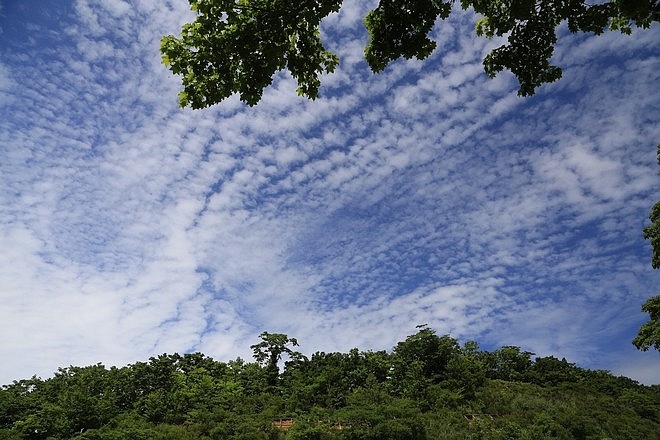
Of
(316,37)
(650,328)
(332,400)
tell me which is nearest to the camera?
(316,37)

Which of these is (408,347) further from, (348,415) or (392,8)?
(392,8)

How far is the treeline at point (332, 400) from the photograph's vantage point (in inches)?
816

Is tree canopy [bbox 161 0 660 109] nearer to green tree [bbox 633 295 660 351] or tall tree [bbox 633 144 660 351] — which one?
tall tree [bbox 633 144 660 351]

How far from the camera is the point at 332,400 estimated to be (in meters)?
25.6

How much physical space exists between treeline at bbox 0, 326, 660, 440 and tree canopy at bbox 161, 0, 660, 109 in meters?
18.9

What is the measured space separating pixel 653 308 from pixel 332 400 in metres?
19.2

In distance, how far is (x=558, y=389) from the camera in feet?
100

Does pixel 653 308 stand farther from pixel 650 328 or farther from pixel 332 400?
pixel 332 400

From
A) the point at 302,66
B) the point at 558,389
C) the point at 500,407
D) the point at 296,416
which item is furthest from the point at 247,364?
the point at 302,66

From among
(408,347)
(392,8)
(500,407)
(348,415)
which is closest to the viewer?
(392,8)

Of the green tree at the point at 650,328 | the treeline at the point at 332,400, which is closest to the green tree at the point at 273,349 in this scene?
the treeline at the point at 332,400

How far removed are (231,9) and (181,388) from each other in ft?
95.9

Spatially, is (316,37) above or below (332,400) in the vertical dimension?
above

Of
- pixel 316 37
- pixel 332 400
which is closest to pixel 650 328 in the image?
pixel 316 37
